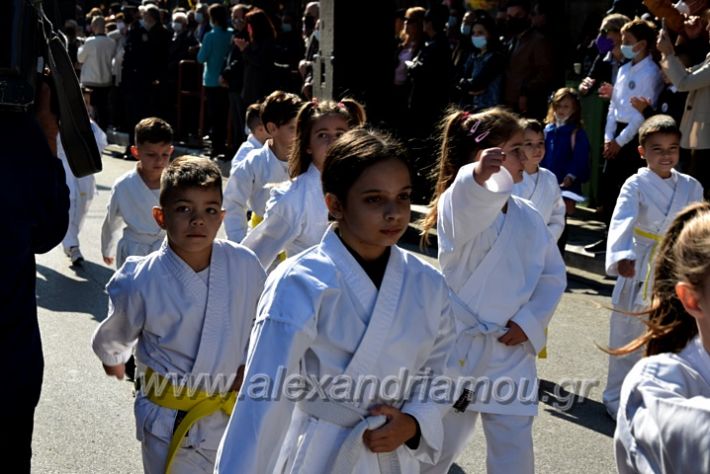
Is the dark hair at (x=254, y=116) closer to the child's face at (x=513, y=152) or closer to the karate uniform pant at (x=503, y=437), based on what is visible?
the child's face at (x=513, y=152)

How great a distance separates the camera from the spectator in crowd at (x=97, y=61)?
70.4ft

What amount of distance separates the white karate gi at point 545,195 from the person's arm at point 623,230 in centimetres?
47

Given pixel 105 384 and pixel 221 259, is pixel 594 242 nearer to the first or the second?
pixel 105 384

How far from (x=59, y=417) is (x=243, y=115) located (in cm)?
1088

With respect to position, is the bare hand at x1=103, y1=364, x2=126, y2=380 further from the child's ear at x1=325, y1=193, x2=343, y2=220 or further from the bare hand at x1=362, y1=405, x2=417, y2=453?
the bare hand at x1=362, y1=405, x2=417, y2=453

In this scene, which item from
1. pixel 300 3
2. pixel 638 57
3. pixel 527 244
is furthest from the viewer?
pixel 300 3

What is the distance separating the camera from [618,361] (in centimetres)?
691

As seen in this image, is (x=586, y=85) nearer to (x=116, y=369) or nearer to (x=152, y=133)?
(x=152, y=133)

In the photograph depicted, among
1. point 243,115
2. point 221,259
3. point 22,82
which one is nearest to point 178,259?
point 221,259

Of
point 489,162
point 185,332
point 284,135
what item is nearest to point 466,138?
point 489,162

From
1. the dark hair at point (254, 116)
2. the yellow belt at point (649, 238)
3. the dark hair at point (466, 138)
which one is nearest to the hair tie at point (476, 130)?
the dark hair at point (466, 138)

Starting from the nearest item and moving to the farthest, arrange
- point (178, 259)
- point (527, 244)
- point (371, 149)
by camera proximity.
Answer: point (371, 149) < point (178, 259) < point (527, 244)

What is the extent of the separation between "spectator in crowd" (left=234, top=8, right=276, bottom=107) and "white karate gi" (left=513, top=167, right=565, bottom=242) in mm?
9238

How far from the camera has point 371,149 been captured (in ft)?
12.4
